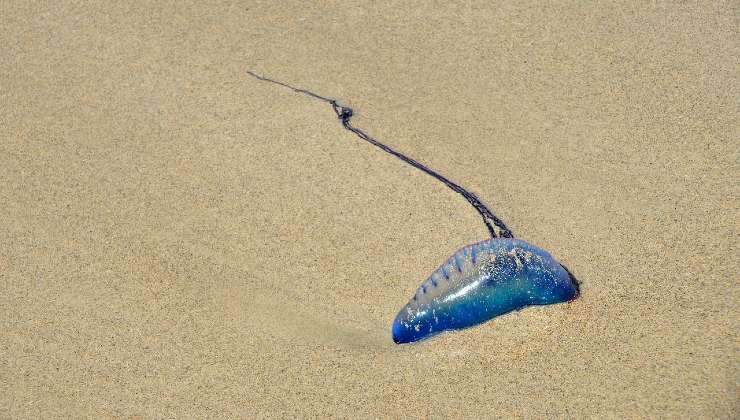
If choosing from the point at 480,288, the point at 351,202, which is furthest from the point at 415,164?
the point at 480,288

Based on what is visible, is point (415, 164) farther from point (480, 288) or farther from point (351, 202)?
point (480, 288)

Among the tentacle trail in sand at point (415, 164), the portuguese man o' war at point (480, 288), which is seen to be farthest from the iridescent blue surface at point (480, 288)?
the tentacle trail in sand at point (415, 164)

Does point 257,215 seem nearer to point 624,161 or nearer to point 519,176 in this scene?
point 519,176

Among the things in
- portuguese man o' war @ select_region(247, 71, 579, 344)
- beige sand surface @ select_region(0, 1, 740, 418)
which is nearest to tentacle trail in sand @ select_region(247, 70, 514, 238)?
beige sand surface @ select_region(0, 1, 740, 418)

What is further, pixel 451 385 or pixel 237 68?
pixel 237 68

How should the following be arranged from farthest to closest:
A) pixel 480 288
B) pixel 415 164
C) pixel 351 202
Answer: pixel 415 164, pixel 351 202, pixel 480 288

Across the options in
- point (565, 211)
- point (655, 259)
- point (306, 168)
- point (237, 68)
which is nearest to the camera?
point (655, 259)

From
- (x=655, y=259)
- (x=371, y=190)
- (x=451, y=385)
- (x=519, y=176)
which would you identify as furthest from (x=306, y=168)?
(x=655, y=259)
